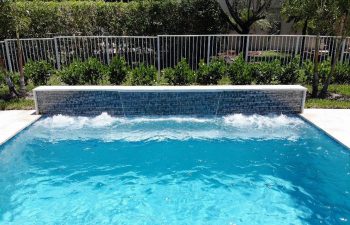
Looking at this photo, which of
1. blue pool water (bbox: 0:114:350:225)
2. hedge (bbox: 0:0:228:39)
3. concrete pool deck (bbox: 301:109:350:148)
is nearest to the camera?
blue pool water (bbox: 0:114:350:225)

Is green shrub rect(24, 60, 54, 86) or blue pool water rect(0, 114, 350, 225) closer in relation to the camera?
blue pool water rect(0, 114, 350, 225)

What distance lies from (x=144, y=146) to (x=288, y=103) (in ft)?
14.9

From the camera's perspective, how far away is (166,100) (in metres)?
9.29

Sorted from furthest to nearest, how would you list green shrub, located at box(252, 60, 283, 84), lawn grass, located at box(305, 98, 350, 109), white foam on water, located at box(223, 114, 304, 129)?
green shrub, located at box(252, 60, 283, 84), lawn grass, located at box(305, 98, 350, 109), white foam on water, located at box(223, 114, 304, 129)

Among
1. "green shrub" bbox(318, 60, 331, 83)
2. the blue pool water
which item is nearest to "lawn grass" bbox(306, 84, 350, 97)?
"green shrub" bbox(318, 60, 331, 83)

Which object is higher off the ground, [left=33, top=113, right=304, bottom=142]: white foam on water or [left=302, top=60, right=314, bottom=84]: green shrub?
[left=302, top=60, right=314, bottom=84]: green shrub

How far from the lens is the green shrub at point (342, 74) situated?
1223 cm

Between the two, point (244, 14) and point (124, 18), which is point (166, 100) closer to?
point (124, 18)

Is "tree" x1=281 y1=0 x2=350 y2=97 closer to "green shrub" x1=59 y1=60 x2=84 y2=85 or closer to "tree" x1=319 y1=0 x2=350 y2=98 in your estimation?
"tree" x1=319 y1=0 x2=350 y2=98

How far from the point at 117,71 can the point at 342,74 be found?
836cm

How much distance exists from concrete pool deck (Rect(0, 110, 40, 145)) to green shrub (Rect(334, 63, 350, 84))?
1054 cm

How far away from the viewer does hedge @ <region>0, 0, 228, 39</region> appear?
1455cm

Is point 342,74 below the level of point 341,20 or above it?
below

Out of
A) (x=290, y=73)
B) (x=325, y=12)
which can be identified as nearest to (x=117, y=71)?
(x=290, y=73)
